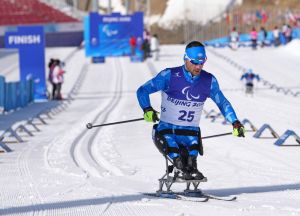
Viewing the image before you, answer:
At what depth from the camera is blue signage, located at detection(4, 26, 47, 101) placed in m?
27.8

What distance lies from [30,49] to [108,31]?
17.1 metres

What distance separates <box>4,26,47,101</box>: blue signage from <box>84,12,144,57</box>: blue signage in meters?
15.9

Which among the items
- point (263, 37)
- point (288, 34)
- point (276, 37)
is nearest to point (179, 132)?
point (288, 34)

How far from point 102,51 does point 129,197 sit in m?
38.2

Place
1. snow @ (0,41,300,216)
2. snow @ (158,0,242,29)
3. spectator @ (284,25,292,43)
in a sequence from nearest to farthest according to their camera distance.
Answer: snow @ (0,41,300,216)
spectator @ (284,25,292,43)
snow @ (158,0,242,29)

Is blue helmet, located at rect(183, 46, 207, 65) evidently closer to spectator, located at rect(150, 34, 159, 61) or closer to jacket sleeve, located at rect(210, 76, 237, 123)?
jacket sleeve, located at rect(210, 76, 237, 123)

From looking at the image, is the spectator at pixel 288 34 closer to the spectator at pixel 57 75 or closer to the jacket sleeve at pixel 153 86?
the spectator at pixel 57 75

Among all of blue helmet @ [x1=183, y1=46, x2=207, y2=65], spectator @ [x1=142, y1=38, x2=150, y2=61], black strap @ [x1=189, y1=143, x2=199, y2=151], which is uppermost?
blue helmet @ [x1=183, y1=46, x2=207, y2=65]

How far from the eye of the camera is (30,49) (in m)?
28.1

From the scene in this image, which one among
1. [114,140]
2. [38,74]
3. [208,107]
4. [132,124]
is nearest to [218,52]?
[38,74]

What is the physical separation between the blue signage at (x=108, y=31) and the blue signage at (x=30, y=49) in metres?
15.9

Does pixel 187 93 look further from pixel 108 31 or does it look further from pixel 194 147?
pixel 108 31

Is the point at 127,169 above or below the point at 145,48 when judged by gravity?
above

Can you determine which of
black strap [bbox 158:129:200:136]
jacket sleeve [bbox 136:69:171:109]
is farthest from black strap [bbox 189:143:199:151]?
jacket sleeve [bbox 136:69:171:109]
